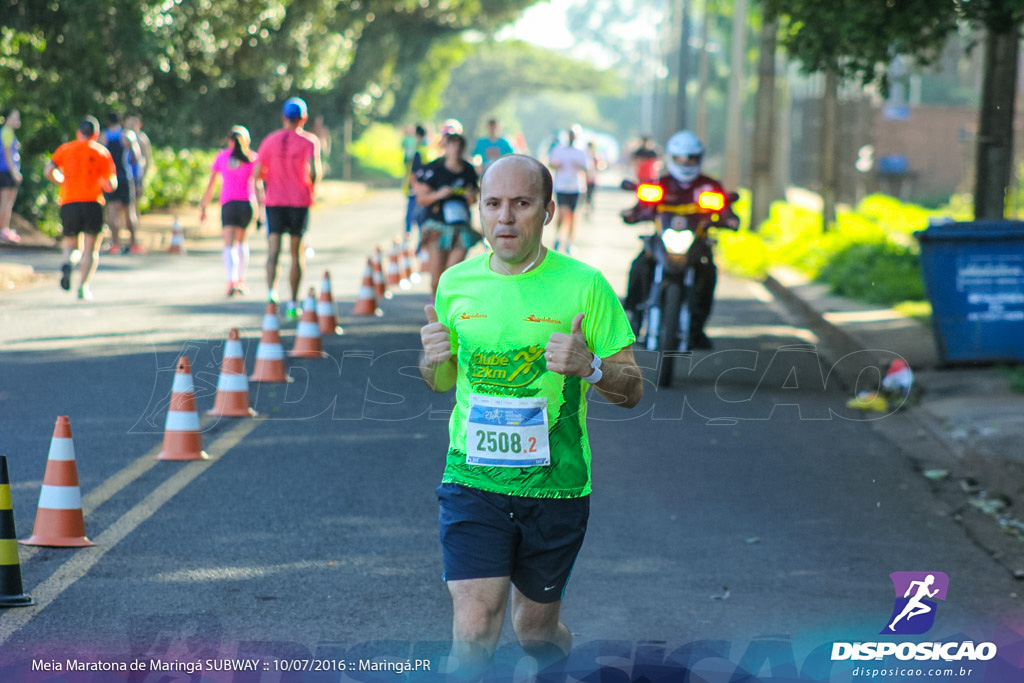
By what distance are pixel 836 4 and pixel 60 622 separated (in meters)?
10.5

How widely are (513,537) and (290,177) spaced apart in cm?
1121

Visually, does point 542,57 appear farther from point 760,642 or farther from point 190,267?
point 760,642

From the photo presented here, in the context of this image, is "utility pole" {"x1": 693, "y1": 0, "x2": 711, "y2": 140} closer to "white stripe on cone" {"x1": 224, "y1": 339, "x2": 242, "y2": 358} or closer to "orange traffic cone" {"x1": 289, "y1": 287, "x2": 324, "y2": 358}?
"orange traffic cone" {"x1": 289, "y1": 287, "x2": 324, "y2": 358}

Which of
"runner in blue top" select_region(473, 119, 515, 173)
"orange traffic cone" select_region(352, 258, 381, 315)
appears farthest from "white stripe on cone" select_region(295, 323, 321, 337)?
"runner in blue top" select_region(473, 119, 515, 173)

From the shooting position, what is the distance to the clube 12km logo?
583 cm

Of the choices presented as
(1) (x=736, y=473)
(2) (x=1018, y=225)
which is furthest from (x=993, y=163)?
(1) (x=736, y=473)

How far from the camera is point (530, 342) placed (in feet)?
14.3

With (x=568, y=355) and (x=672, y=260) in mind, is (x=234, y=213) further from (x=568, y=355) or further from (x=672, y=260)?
(x=568, y=355)

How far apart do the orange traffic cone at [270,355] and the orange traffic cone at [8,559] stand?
557 centimetres

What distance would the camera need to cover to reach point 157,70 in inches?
1377

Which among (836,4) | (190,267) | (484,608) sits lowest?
(190,267)

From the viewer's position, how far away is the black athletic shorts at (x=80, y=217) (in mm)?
16672

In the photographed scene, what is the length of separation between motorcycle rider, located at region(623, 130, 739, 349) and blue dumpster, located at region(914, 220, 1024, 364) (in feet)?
6.42

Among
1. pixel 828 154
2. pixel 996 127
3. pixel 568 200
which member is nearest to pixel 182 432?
pixel 996 127
